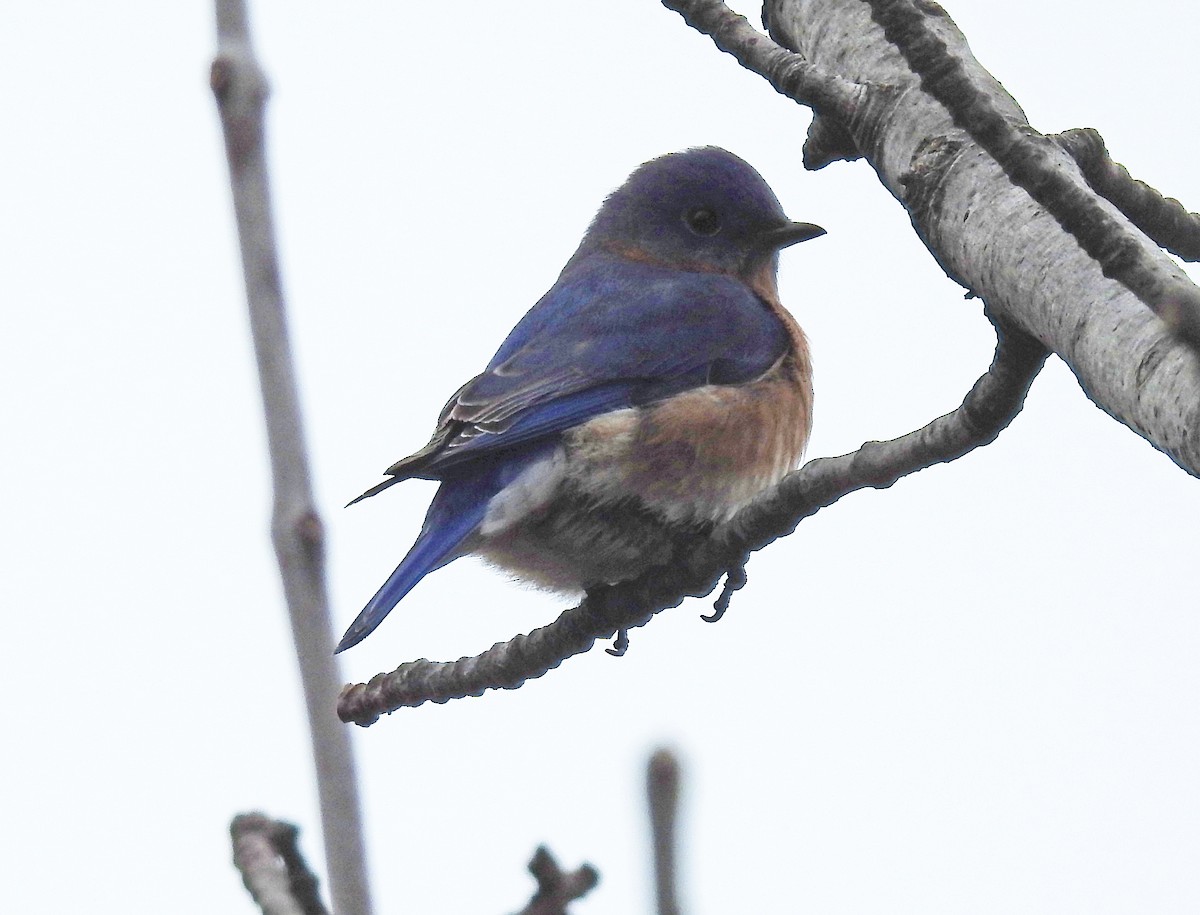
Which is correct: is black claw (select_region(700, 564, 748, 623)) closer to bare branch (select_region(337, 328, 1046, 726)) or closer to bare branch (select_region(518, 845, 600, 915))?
bare branch (select_region(337, 328, 1046, 726))

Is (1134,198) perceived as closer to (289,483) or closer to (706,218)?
(289,483)

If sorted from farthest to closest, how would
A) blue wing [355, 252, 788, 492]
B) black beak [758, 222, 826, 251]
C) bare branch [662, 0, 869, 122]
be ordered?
black beak [758, 222, 826, 251], blue wing [355, 252, 788, 492], bare branch [662, 0, 869, 122]

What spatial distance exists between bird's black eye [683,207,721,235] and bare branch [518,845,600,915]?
3.59 m

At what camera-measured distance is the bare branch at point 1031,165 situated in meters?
1.94

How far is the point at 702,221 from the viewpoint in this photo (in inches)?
234

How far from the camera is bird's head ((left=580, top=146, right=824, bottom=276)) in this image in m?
5.86

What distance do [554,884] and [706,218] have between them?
145 inches

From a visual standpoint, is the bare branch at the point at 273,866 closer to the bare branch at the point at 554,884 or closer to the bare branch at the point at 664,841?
the bare branch at the point at 554,884

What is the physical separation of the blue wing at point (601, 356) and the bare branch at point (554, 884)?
5.92ft

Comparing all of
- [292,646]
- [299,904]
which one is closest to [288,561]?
[292,646]

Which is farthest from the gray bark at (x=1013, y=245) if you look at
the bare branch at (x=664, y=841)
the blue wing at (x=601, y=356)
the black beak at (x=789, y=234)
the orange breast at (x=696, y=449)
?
the black beak at (x=789, y=234)

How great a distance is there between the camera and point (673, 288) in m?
5.43

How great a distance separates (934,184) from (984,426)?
1.45 feet

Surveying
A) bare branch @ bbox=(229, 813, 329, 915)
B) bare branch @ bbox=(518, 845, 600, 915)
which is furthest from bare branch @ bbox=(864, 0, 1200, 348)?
bare branch @ bbox=(229, 813, 329, 915)
